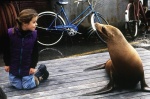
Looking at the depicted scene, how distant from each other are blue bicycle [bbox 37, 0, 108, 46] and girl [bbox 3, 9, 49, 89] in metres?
4.91

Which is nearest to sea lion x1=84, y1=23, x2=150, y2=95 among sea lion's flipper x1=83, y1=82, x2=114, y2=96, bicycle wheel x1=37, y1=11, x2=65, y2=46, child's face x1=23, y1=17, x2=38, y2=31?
sea lion's flipper x1=83, y1=82, x2=114, y2=96

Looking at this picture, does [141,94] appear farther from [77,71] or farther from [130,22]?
[130,22]

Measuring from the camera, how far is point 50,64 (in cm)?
548

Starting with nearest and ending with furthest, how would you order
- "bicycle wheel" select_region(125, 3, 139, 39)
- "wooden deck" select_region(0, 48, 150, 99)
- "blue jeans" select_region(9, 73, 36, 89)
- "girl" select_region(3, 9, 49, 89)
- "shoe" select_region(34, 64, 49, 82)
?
"wooden deck" select_region(0, 48, 150, 99) → "girl" select_region(3, 9, 49, 89) → "blue jeans" select_region(9, 73, 36, 89) → "shoe" select_region(34, 64, 49, 82) → "bicycle wheel" select_region(125, 3, 139, 39)

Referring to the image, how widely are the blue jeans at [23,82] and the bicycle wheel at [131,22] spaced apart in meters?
5.96

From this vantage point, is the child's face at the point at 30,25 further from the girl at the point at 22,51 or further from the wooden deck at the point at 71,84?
the wooden deck at the point at 71,84

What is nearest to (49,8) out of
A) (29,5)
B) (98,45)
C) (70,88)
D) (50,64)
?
(29,5)

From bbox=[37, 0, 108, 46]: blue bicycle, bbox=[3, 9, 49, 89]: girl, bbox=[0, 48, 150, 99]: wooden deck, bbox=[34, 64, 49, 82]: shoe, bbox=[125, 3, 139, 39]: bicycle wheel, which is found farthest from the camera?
bbox=[125, 3, 139, 39]: bicycle wheel

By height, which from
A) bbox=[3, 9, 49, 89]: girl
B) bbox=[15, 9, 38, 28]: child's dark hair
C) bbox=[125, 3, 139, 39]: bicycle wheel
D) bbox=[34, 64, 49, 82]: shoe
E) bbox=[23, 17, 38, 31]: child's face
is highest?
bbox=[15, 9, 38, 28]: child's dark hair

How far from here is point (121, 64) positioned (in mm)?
4148

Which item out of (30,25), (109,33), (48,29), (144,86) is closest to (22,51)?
(30,25)

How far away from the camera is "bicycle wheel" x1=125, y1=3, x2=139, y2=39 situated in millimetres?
9859

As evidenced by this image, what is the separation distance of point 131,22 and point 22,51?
641 cm

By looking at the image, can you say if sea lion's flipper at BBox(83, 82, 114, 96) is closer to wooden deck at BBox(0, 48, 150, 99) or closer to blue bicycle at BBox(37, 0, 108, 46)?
wooden deck at BBox(0, 48, 150, 99)
